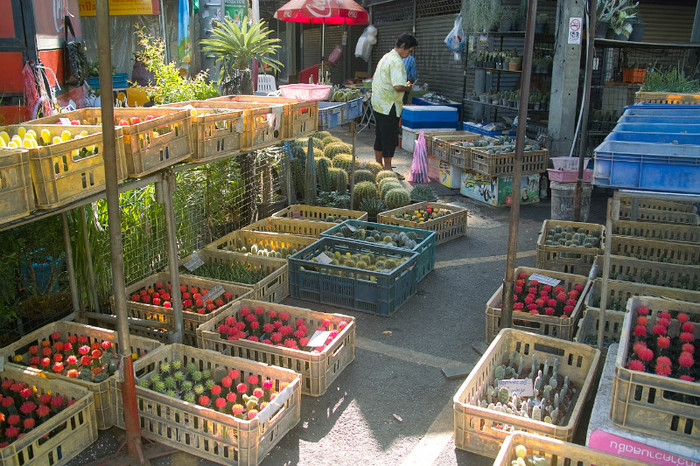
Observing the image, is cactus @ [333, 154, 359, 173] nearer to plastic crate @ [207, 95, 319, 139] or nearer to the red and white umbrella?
plastic crate @ [207, 95, 319, 139]

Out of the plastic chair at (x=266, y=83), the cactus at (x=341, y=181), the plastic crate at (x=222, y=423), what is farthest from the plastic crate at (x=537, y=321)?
the plastic chair at (x=266, y=83)

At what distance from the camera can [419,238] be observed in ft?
21.0

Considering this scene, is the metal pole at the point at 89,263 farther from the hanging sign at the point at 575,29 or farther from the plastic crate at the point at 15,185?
the hanging sign at the point at 575,29

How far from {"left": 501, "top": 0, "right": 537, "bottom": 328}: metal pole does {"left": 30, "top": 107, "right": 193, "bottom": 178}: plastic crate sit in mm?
2217

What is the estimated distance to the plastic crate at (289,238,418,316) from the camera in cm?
528

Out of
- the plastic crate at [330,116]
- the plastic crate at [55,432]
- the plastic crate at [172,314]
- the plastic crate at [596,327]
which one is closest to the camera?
the plastic crate at [55,432]

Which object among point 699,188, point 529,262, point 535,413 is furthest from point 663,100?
point 535,413

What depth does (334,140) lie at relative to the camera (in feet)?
35.4

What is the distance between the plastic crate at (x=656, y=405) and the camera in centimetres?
288

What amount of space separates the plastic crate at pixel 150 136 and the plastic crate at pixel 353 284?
181cm

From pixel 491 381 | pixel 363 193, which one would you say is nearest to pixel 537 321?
pixel 491 381

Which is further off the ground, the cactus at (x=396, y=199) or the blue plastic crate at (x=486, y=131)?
the blue plastic crate at (x=486, y=131)

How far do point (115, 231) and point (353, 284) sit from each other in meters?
2.62

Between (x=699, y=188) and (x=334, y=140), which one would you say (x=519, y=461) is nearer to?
(x=699, y=188)
